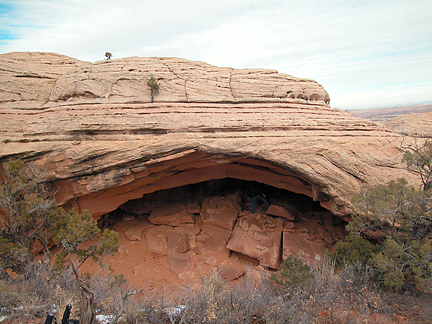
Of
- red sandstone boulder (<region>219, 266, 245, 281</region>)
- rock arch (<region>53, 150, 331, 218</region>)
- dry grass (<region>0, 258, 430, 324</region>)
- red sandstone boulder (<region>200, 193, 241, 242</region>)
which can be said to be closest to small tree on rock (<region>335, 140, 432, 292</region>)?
dry grass (<region>0, 258, 430, 324</region>)

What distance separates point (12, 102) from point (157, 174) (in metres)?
5.05

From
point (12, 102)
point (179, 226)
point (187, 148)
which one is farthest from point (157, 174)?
point (12, 102)

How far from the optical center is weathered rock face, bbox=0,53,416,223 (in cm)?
600

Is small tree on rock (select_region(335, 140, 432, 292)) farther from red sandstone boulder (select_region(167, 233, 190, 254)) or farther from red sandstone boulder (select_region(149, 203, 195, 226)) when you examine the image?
red sandstone boulder (select_region(149, 203, 195, 226))

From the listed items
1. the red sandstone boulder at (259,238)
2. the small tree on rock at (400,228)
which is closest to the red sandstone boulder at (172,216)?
the red sandstone boulder at (259,238)

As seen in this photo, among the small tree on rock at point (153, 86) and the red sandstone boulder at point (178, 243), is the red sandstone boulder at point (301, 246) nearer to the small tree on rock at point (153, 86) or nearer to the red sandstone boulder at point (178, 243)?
the red sandstone boulder at point (178, 243)

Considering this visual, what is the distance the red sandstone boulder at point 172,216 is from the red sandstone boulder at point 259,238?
1.74 metres

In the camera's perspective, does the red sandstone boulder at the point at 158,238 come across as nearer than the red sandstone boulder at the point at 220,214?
Yes

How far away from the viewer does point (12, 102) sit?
24.0 ft

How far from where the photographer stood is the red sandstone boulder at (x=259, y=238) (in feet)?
22.8

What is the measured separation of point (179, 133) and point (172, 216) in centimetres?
338

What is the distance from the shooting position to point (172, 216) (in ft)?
27.3

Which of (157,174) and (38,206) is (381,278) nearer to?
(157,174)

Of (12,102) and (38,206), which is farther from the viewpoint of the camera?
(12,102)
